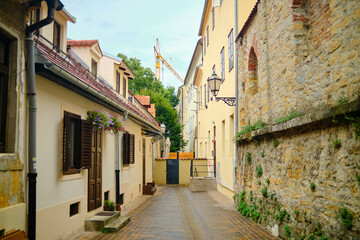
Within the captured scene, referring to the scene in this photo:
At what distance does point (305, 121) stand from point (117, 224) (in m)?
5.13

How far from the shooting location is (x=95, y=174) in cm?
945

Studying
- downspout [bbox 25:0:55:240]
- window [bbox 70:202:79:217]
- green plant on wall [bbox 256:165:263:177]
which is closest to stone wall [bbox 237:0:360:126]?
green plant on wall [bbox 256:165:263:177]

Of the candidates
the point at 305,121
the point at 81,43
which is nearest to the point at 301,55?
the point at 305,121

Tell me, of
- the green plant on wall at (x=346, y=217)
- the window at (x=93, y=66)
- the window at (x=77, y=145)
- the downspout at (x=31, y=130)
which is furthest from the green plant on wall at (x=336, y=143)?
the window at (x=93, y=66)

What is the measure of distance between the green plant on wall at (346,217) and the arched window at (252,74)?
6.57m

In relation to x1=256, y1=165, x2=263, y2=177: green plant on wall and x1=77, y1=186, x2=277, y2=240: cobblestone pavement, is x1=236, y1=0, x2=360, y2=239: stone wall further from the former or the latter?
x1=77, y1=186, x2=277, y2=240: cobblestone pavement

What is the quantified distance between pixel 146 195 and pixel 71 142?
386 inches

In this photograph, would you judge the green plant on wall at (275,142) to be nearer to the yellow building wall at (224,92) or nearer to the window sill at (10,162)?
the window sill at (10,162)

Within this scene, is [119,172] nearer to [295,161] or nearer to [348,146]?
[295,161]

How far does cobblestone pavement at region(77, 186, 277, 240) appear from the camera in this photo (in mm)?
7820

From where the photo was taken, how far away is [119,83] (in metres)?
15.5

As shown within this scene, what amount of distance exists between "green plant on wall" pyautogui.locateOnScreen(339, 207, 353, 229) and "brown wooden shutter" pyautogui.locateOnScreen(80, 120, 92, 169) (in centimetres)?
544

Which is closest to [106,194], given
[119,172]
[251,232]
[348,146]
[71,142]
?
[119,172]

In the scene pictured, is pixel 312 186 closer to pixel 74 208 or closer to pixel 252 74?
pixel 74 208
